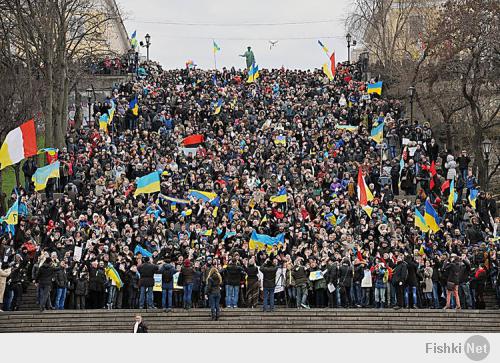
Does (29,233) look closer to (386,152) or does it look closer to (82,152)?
(82,152)

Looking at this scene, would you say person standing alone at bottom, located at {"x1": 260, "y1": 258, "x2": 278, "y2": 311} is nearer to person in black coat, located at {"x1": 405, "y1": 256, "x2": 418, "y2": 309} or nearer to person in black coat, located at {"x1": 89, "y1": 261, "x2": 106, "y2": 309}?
person in black coat, located at {"x1": 405, "y1": 256, "x2": 418, "y2": 309}

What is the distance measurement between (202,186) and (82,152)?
5780 millimetres

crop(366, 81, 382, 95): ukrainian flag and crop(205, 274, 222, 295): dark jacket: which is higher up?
crop(366, 81, 382, 95): ukrainian flag

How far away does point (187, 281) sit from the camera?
28.0 m

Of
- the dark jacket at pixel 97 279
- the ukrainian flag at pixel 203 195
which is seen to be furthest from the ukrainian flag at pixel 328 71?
the dark jacket at pixel 97 279

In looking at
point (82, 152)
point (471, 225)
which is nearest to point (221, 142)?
point (82, 152)

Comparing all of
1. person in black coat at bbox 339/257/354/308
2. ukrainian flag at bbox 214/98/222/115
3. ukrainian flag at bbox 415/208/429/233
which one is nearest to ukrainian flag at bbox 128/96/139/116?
ukrainian flag at bbox 214/98/222/115

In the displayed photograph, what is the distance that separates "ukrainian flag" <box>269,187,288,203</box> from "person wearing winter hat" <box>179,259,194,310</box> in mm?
5977

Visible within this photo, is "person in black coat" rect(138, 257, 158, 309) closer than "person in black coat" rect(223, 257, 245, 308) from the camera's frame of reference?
Yes

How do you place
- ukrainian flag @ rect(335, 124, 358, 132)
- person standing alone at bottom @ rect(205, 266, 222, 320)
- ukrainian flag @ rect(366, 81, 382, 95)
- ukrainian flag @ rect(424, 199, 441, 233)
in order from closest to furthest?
person standing alone at bottom @ rect(205, 266, 222, 320)
ukrainian flag @ rect(424, 199, 441, 233)
ukrainian flag @ rect(335, 124, 358, 132)
ukrainian flag @ rect(366, 81, 382, 95)

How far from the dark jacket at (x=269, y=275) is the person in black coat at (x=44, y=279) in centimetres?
586

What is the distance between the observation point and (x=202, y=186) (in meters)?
34.4

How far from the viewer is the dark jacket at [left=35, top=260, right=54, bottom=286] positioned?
27.5 meters

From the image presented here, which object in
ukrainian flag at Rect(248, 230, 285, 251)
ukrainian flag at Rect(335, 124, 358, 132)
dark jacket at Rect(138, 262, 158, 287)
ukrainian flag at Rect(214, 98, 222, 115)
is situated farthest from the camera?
ukrainian flag at Rect(214, 98, 222, 115)
